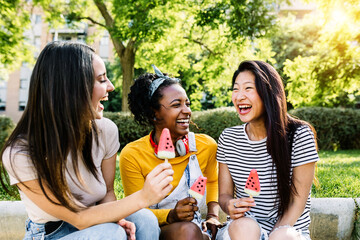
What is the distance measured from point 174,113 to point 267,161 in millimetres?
939

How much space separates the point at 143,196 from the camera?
6.73 ft

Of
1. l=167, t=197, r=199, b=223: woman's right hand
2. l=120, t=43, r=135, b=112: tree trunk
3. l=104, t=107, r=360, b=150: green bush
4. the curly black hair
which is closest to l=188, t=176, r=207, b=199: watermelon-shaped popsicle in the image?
l=167, t=197, r=199, b=223: woman's right hand

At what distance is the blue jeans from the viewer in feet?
6.75

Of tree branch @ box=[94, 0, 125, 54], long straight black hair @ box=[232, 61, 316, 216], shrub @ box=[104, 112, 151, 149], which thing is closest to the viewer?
long straight black hair @ box=[232, 61, 316, 216]

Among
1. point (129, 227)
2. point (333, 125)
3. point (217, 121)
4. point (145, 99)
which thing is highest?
point (145, 99)

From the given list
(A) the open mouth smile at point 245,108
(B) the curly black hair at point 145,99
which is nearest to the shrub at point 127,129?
(B) the curly black hair at point 145,99

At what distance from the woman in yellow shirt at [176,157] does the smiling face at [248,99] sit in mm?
531

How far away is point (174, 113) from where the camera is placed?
3.05 m

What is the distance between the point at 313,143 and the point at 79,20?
12869mm

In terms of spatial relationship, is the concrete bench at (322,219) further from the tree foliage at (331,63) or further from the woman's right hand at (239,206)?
the tree foliage at (331,63)

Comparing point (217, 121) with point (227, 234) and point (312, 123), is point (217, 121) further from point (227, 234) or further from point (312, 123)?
point (227, 234)

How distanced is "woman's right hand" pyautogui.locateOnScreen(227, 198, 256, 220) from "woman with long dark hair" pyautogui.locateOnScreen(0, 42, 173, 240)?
0.62 metres

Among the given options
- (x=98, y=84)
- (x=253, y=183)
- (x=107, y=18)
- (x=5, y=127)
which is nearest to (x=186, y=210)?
(x=253, y=183)

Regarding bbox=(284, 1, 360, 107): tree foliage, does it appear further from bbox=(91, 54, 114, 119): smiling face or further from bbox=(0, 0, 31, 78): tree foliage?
Result: bbox=(0, 0, 31, 78): tree foliage
